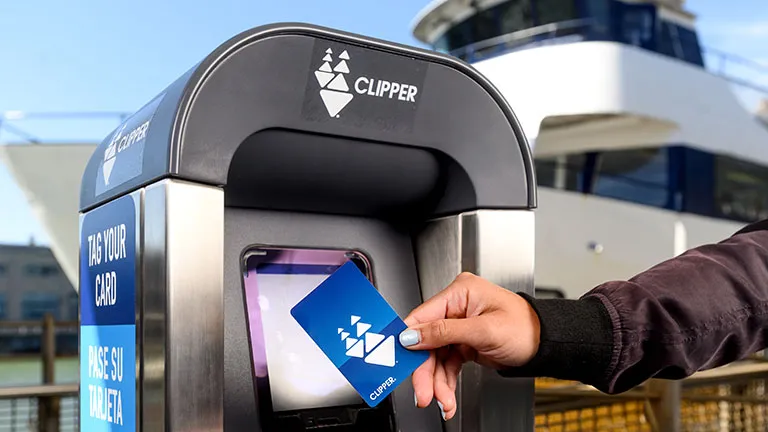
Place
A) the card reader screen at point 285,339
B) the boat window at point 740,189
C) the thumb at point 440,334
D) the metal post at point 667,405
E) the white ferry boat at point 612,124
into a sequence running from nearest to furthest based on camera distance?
the thumb at point 440,334 → the card reader screen at point 285,339 → the metal post at point 667,405 → the white ferry boat at point 612,124 → the boat window at point 740,189

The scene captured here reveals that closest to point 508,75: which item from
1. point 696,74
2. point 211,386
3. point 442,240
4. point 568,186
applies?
point 568,186

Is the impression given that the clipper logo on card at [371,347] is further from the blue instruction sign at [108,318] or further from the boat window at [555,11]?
the boat window at [555,11]

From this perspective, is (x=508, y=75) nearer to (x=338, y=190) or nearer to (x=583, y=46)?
(x=583, y=46)

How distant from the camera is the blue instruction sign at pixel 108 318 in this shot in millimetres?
972

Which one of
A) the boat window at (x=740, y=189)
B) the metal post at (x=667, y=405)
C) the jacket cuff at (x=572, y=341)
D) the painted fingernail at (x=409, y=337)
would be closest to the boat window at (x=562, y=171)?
the boat window at (x=740, y=189)

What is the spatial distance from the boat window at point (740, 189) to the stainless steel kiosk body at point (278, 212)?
20.8 feet

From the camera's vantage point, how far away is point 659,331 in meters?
0.92

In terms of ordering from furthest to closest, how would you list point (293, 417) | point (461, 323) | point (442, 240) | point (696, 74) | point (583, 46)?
point (696, 74) → point (583, 46) → point (442, 240) → point (293, 417) → point (461, 323)

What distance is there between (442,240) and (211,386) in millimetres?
465

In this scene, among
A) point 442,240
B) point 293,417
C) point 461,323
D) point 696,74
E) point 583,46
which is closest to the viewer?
point 461,323

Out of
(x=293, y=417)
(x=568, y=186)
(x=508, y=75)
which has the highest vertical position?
(x=508, y=75)

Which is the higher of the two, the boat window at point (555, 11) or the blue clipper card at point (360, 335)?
the boat window at point (555, 11)

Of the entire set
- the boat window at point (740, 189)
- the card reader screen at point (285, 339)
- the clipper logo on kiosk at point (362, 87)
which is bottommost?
the card reader screen at point (285, 339)

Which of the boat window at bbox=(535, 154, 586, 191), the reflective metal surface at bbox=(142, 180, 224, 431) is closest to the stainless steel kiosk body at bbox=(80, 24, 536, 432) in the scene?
the reflective metal surface at bbox=(142, 180, 224, 431)
